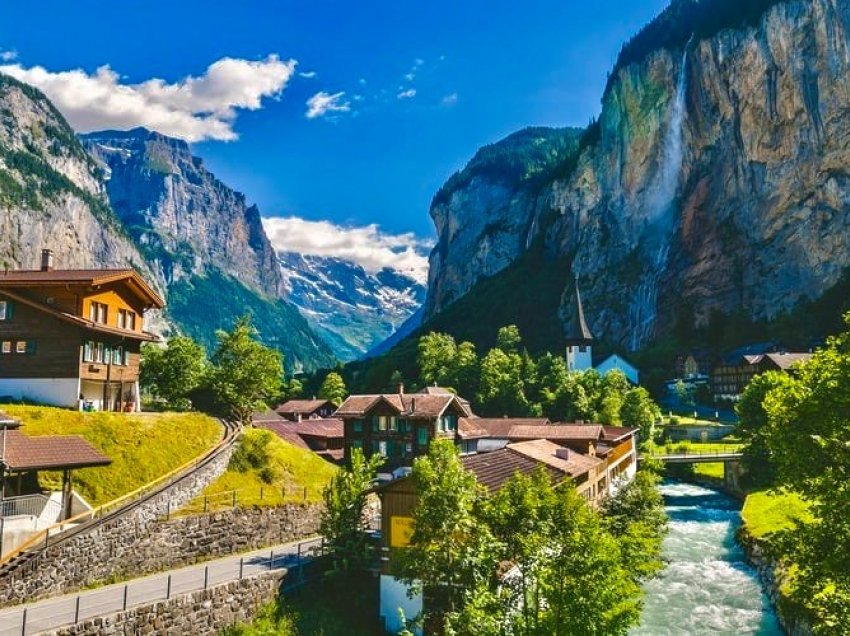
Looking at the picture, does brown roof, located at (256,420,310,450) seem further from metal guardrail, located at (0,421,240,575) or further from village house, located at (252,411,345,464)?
metal guardrail, located at (0,421,240,575)

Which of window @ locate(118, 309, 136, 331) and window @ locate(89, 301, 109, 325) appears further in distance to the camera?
window @ locate(118, 309, 136, 331)

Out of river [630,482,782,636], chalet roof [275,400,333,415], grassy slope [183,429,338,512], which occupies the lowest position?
river [630,482,782,636]

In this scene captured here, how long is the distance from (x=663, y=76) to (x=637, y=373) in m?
91.4

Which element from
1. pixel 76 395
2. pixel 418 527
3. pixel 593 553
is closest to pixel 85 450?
pixel 76 395

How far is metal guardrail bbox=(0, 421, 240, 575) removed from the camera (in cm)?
2962

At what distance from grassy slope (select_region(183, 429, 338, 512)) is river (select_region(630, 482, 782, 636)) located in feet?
77.4

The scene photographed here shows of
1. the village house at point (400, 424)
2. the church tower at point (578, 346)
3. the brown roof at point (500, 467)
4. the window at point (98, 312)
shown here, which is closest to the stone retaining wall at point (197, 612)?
the brown roof at point (500, 467)

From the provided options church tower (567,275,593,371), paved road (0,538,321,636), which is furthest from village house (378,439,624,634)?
church tower (567,275,593,371)

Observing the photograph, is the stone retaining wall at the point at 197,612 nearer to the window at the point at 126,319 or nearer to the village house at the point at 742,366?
the window at the point at 126,319

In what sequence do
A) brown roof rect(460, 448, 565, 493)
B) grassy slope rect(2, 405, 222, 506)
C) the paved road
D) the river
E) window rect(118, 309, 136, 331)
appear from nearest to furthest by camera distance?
the paved road
grassy slope rect(2, 405, 222, 506)
the river
brown roof rect(460, 448, 565, 493)
window rect(118, 309, 136, 331)

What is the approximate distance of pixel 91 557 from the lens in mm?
31703

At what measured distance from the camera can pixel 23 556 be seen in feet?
94.1

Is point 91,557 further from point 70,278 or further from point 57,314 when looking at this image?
point 70,278

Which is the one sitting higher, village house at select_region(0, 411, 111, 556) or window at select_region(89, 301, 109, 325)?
window at select_region(89, 301, 109, 325)
